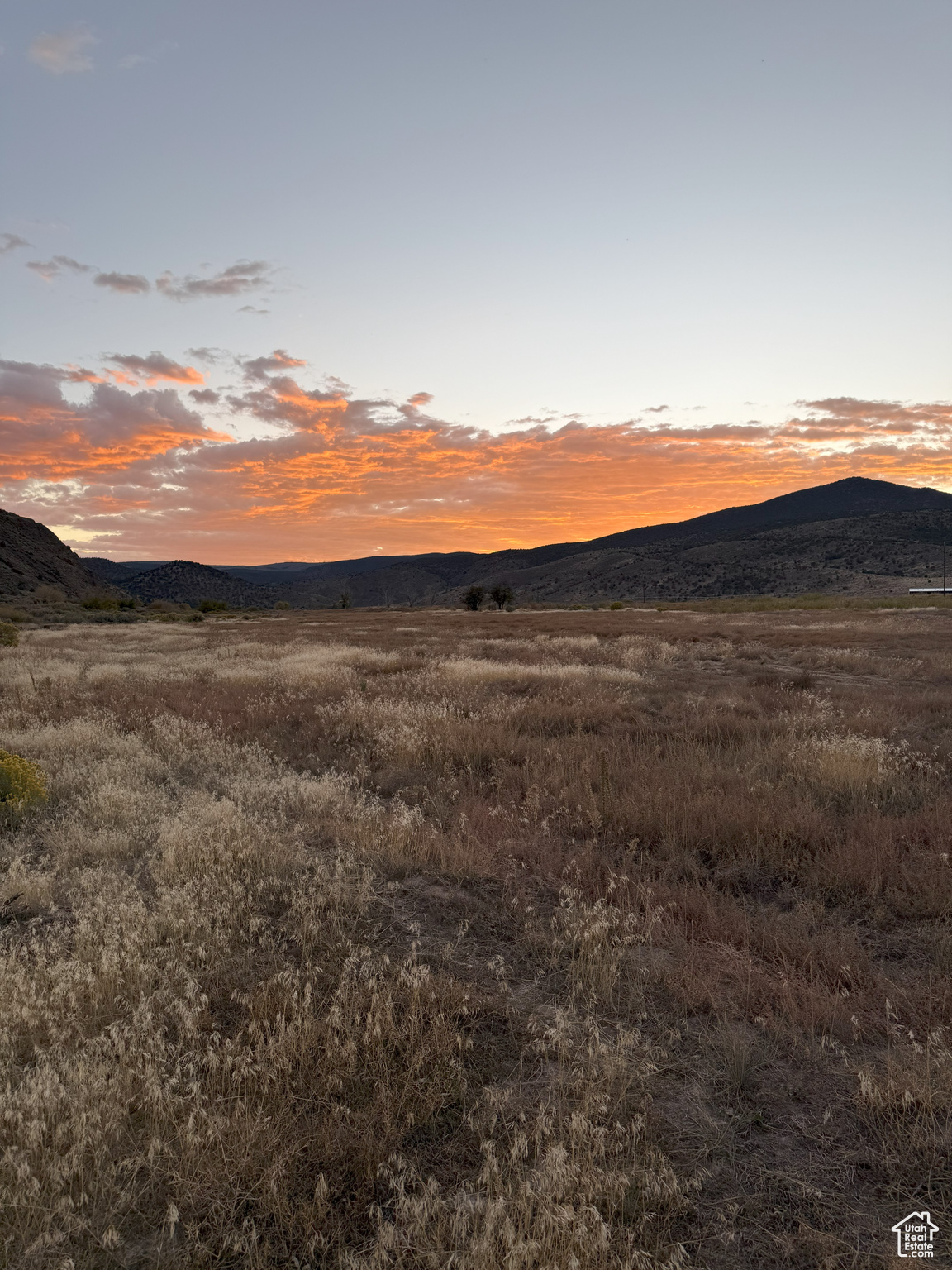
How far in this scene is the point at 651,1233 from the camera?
201cm

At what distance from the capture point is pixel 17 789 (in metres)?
5.98

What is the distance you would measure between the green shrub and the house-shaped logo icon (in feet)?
22.3

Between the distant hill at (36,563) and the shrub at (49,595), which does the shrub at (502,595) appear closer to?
the shrub at (49,595)

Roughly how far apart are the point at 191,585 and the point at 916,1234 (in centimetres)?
15493

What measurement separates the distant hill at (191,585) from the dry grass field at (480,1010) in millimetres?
133154

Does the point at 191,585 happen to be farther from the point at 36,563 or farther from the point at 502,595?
the point at 502,595

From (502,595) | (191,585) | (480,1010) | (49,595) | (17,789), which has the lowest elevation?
(480,1010)

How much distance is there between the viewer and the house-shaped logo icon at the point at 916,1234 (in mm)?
2008

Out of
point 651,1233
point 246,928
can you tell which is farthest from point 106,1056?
point 651,1233

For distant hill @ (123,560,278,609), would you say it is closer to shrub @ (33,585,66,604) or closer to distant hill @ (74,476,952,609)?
distant hill @ (74,476,952,609)

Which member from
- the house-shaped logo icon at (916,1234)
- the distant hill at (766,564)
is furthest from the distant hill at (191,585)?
the house-shaped logo icon at (916,1234)

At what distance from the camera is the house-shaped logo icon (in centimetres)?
201

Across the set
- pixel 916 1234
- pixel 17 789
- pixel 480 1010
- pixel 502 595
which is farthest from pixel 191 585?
pixel 916 1234

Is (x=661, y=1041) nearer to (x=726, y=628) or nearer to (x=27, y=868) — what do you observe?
(x=27, y=868)
